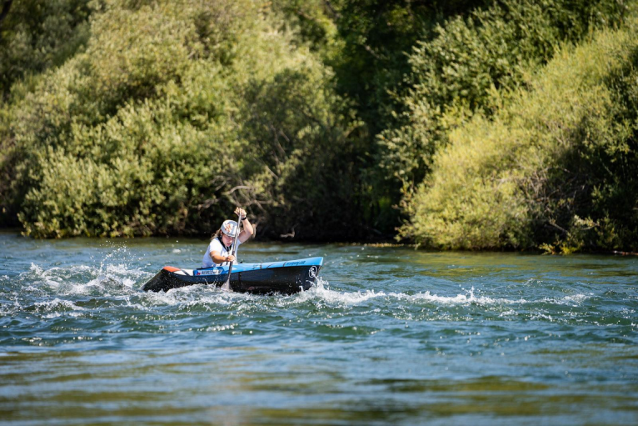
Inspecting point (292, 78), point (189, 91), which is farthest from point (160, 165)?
point (292, 78)

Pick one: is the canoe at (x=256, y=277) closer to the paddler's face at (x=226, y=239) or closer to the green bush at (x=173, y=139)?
the paddler's face at (x=226, y=239)

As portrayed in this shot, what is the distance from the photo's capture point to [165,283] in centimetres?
1402

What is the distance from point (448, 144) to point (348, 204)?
478 cm

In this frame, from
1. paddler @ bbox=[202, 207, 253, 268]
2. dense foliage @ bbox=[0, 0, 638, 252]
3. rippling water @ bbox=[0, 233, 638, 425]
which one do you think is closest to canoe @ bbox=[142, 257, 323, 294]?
rippling water @ bbox=[0, 233, 638, 425]

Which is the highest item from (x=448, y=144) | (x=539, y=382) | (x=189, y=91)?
(x=189, y=91)

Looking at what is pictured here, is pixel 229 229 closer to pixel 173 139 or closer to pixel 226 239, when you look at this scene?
pixel 226 239

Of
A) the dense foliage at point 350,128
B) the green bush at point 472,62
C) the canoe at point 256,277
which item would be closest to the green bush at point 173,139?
the dense foliage at point 350,128

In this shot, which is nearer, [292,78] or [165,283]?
[165,283]

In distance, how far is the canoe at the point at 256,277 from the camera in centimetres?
1324

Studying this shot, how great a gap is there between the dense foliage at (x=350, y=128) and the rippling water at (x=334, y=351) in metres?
4.78

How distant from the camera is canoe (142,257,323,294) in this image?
13.2m

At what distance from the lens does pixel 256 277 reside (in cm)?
1355

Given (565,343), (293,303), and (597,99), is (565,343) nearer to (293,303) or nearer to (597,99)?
(293,303)

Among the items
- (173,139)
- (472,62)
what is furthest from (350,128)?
(173,139)
